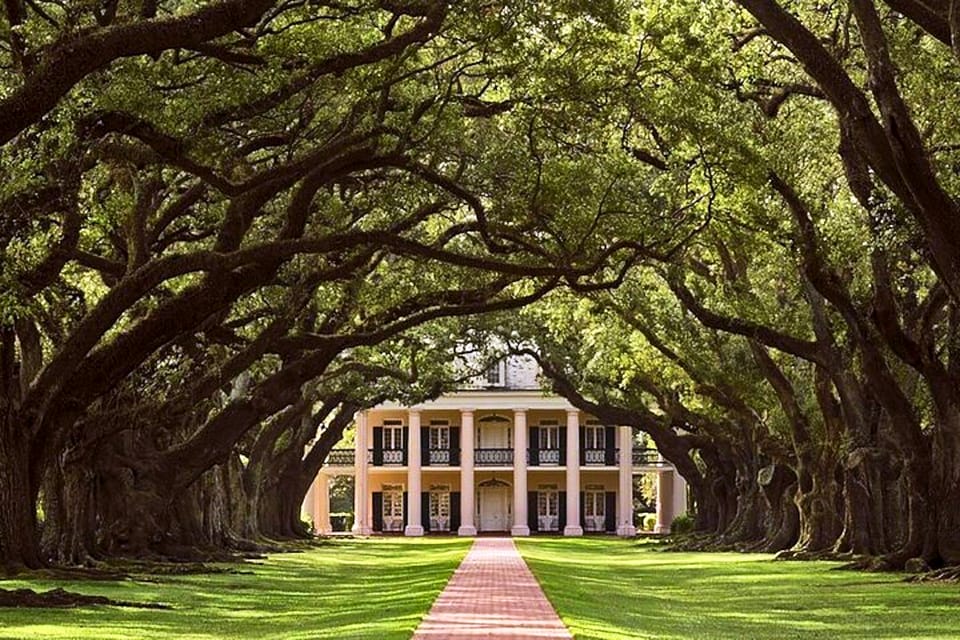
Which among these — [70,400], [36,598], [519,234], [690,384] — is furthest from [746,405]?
[36,598]

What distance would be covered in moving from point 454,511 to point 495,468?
3.16m

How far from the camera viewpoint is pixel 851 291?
28969 millimetres

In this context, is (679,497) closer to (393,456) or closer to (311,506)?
(393,456)

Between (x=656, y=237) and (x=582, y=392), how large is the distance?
30.9 m

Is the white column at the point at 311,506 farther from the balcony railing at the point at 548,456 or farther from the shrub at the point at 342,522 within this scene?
the balcony railing at the point at 548,456

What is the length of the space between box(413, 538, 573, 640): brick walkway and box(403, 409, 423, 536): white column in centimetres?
4617

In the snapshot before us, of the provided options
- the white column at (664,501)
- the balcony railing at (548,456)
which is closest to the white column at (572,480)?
the balcony railing at (548,456)

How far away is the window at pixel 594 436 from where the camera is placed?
→ 3226 inches

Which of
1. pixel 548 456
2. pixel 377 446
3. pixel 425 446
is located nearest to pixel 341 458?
pixel 377 446

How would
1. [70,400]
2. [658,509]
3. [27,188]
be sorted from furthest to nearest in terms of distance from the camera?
[658,509], [70,400], [27,188]

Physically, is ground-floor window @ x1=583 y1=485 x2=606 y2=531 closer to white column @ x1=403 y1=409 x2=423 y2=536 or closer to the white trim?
the white trim

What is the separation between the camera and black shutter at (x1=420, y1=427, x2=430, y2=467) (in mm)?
81000

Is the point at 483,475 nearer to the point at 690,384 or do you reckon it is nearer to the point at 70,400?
the point at 690,384

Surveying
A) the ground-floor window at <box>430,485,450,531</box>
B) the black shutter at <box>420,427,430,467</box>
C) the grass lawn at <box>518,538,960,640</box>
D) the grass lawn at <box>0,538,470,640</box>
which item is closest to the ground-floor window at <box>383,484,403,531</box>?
the ground-floor window at <box>430,485,450,531</box>
